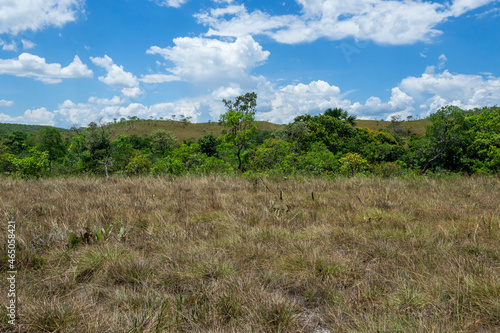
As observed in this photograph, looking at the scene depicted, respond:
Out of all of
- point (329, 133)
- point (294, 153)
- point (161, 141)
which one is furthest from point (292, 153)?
point (161, 141)

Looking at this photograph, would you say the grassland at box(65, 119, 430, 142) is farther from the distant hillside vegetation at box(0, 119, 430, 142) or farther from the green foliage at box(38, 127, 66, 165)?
the green foliage at box(38, 127, 66, 165)

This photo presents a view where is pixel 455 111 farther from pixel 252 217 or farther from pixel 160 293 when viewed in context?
pixel 160 293

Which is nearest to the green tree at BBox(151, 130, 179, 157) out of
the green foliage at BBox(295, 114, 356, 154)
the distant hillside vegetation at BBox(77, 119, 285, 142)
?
the distant hillside vegetation at BBox(77, 119, 285, 142)

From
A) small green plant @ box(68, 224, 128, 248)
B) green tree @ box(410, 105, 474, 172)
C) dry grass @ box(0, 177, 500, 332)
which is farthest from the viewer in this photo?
green tree @ box(410, 105, 474, 172)

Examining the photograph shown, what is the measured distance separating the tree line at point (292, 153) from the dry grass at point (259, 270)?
5.84 metres

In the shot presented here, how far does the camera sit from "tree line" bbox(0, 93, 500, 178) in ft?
39.6

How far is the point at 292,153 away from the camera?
1520 centimetres

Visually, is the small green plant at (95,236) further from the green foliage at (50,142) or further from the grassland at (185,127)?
the grassland at (185,127)

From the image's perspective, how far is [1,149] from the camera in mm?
31641

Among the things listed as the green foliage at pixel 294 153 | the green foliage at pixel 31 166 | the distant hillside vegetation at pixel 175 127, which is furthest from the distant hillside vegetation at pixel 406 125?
the green foliage at pixel 31 166

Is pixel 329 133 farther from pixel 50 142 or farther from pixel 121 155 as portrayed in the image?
pixel 50 142

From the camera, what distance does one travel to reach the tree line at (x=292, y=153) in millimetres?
12078

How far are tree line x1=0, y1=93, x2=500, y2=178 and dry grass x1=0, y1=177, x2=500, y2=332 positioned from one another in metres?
5.84

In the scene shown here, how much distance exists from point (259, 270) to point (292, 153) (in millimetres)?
12971
